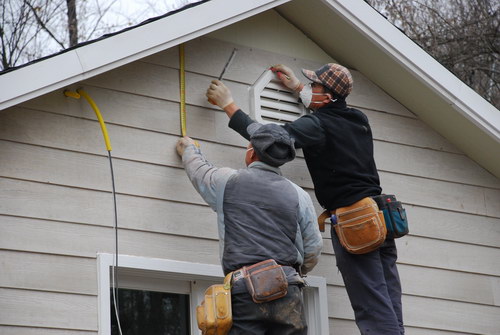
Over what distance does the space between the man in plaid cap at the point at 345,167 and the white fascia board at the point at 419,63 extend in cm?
49

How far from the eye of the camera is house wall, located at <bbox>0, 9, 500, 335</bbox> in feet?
18.8

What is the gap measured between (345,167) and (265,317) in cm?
136

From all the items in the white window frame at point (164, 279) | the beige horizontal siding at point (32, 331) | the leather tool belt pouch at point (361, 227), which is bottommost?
the beige horizontal siding at point (32, 331)

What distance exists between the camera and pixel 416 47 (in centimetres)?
709

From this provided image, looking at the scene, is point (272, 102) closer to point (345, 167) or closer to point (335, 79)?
point (335, 79)

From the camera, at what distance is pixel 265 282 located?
547 cm

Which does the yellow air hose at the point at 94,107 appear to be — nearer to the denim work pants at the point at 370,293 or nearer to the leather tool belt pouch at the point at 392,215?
the denim work pants at the point at 370,293

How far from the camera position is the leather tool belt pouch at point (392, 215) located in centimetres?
646

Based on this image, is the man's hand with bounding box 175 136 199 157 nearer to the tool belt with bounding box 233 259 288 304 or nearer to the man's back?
the man's back

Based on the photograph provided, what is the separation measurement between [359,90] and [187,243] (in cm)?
202

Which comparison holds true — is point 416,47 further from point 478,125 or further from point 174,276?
point 174,276

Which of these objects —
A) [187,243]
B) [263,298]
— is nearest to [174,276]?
[187,243]

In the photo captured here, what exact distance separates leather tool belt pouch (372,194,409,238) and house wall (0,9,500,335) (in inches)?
26.4

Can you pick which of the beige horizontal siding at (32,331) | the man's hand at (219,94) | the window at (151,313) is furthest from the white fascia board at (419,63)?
the beige horizontal siding at (32,331)
